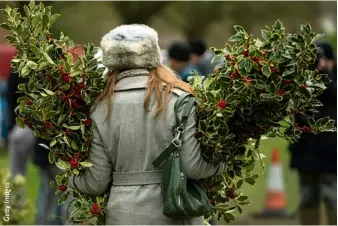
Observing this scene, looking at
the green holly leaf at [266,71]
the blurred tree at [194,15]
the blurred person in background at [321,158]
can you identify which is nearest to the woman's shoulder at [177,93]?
the green holly leaf at [266,71]

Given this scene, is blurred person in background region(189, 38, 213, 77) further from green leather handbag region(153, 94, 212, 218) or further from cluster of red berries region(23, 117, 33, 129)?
green leather handbag region(153, 94, 212, 218)

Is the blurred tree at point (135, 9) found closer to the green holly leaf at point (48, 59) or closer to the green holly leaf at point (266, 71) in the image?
the green holly leaf at point (48, 59)

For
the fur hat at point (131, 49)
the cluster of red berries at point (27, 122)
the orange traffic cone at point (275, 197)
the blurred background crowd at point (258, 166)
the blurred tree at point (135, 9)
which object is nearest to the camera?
the fur hat at point (131, 49)

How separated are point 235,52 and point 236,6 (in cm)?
1981

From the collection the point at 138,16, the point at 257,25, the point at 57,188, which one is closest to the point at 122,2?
Answer: the point at 138,16

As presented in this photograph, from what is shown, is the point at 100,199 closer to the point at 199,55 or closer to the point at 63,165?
the point at 63,165

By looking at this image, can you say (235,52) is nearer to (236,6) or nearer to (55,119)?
(55,119)

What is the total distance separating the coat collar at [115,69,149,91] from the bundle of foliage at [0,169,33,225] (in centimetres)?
258

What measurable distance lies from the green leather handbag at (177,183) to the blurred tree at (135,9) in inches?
620

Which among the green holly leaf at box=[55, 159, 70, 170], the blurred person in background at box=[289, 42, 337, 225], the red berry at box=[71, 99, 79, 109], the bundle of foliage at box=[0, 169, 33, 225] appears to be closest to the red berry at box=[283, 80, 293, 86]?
the red berry at box=[71, 99, 79, 109]

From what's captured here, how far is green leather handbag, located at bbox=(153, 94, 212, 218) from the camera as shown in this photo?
538 centimetres

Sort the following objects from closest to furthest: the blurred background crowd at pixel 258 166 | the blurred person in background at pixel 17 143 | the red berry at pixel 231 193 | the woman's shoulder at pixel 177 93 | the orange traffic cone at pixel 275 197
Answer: the woman's shoulder at pixel 177 93, the red berry at pixel 231 193, the blurred background crowd at pixel 258 166, the blurred person in background at pixel 17 143, the orange traffic cone at pixel 275 197

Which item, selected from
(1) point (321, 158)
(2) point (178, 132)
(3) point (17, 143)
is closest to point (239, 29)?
(2) point (178, 132)

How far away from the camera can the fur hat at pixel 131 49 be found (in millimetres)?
5598
